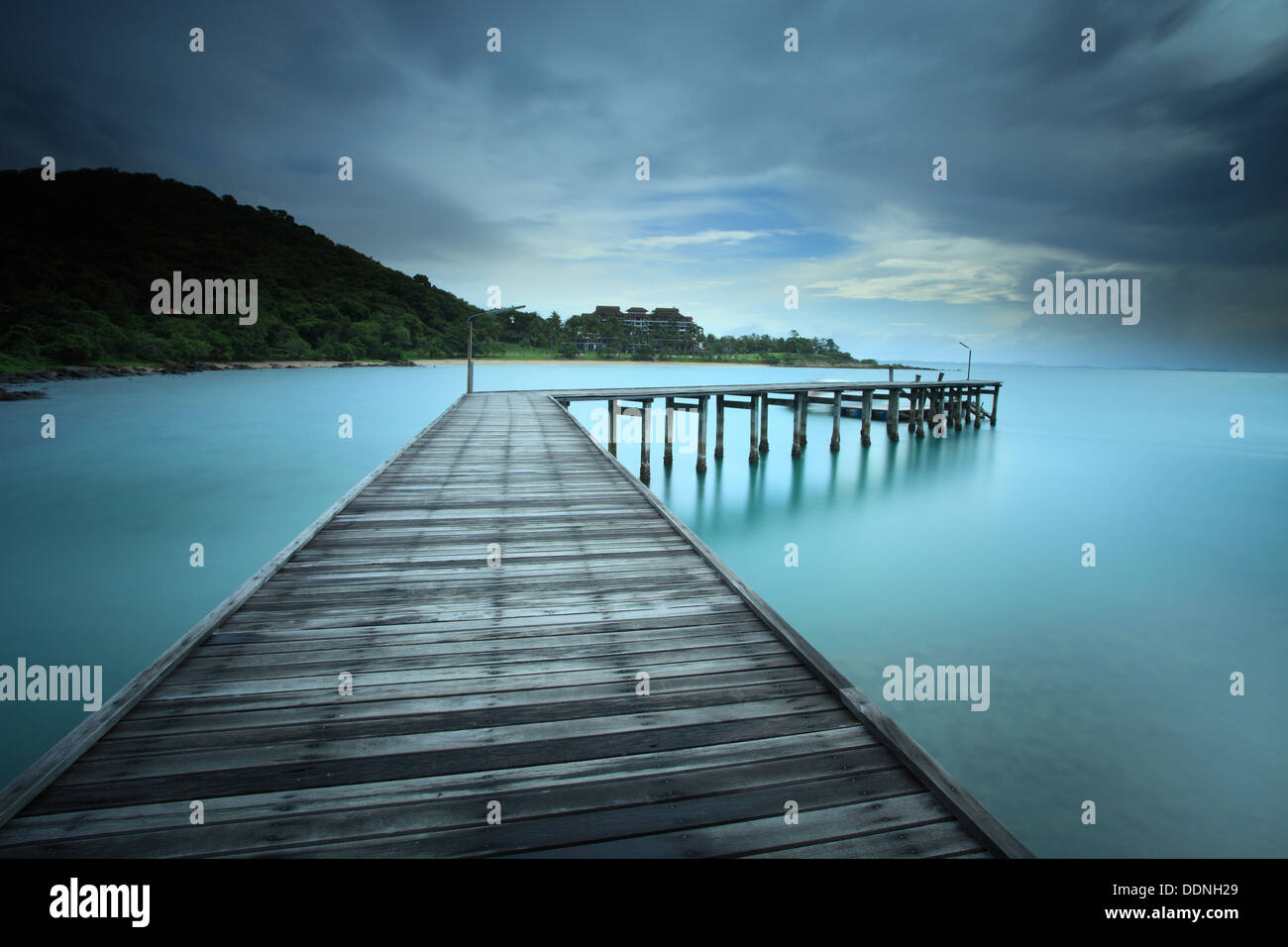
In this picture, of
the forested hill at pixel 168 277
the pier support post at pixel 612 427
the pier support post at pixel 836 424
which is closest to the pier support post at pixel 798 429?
the pier support post at pixel 836 424

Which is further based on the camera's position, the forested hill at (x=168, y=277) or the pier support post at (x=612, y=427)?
the forested hill at (x=168, y=277)

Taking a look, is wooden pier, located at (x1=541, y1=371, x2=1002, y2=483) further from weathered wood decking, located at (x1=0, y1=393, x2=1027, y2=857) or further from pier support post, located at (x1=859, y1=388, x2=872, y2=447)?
weathered wood decking, located at (x1=0, y1=393, x2=1027, y2=857)

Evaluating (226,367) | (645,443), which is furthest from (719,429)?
(226,367)

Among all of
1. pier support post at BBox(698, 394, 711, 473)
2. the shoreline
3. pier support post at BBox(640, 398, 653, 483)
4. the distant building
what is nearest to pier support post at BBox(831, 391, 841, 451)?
the shoreline

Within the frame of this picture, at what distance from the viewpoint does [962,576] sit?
36.4 ft

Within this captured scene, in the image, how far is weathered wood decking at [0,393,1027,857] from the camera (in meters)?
1.93

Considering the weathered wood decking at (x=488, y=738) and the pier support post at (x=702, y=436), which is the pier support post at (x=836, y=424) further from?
the weathered wood decking at (x=488, y=738)

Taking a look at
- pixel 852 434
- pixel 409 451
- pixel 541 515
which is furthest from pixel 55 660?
pixel 852 434

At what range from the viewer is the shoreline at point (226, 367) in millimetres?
35188

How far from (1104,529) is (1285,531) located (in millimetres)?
4171

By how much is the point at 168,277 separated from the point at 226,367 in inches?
402

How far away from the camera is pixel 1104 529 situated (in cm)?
1434

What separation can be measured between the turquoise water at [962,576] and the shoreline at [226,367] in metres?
11.8

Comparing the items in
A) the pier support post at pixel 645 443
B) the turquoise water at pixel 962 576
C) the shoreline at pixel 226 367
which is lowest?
the turquoise water at pixel 962 576
